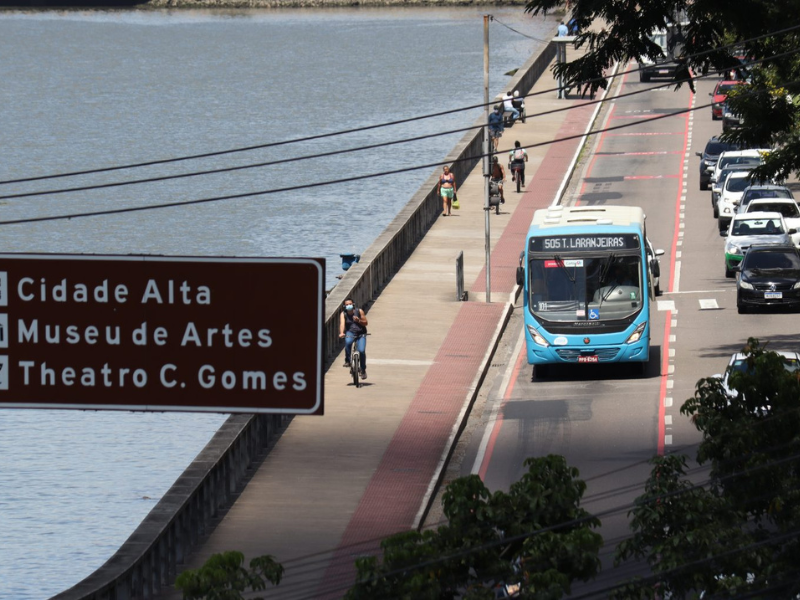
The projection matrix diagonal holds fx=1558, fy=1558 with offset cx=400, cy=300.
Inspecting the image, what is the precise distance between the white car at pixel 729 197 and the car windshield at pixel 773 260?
10.5 meters

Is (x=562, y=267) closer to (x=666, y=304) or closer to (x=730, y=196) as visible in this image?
(x=666, y=304)

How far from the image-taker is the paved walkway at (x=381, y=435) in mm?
23875

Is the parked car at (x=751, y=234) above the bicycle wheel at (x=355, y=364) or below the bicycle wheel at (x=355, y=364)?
above

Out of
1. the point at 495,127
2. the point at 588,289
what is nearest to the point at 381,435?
the point at 588,289

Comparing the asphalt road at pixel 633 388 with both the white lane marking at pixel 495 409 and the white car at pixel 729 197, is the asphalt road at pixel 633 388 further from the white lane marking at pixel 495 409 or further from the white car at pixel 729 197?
the white car at pixel 729 197

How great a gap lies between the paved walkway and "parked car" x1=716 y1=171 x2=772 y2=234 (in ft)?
21.5

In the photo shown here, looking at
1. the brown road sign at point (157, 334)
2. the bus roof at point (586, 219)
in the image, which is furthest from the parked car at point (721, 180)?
the brown road sign at point (157, 334)

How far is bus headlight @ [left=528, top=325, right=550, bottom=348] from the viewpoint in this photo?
3328 cm

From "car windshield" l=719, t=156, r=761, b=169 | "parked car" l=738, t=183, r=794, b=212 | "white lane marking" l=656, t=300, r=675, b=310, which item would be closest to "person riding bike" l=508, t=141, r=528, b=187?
"car windshield" l=719, t=156, r=761, b=169

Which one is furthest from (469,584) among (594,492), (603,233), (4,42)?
(4,42)

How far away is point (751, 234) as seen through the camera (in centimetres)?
4388

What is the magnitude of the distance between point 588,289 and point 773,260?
8629 mm

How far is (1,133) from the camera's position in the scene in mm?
91625

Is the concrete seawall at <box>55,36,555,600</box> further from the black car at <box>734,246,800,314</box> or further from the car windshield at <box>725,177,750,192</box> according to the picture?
the car windshield at <box>725,177,750,192</box>
